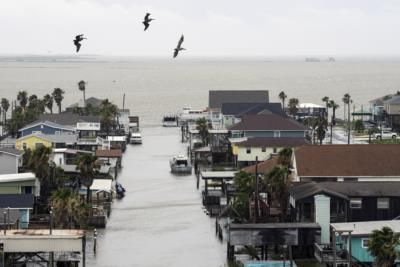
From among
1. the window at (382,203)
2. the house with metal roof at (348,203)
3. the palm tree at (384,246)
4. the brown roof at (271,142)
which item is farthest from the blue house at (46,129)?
the palm tree at (384,246)

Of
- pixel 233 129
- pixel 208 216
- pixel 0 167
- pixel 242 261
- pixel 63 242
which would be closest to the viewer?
pixel 63 242

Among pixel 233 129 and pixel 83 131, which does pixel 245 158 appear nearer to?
pixel 233 129

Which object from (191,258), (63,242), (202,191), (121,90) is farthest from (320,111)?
(121,90)

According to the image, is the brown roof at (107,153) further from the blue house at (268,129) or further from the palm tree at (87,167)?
the palm tree at (87,167)

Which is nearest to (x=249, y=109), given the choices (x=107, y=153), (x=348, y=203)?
(x=107, y=153)

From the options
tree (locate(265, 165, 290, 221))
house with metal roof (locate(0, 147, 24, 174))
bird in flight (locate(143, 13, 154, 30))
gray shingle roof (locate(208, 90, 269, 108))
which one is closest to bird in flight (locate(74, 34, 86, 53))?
bird in flight (locate(143, 13, 154, 30))

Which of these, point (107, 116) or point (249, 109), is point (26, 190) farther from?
point (249, 109)

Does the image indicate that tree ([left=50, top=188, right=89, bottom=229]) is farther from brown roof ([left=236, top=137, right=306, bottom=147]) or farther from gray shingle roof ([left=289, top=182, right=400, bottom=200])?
brown roof ([left=236, top=137, right=306, bottom=147])
